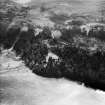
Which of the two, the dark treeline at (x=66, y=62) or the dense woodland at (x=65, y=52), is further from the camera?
the dense woodland at (x=65, y=52)

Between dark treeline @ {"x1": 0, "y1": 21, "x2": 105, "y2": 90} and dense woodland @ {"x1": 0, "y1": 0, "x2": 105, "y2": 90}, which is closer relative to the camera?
dark treeline @ {"x1": 0, "y1": 21, "x2": 105, "y2": 90}

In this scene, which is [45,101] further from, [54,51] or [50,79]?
[54,51]

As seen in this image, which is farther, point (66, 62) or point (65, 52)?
point (65, 52)

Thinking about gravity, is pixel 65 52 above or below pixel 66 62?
above

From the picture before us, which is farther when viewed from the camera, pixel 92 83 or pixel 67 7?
pixel 67 7

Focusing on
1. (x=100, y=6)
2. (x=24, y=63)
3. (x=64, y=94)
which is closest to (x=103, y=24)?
(x=100, y=6)
